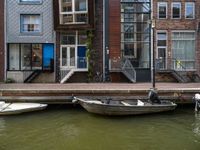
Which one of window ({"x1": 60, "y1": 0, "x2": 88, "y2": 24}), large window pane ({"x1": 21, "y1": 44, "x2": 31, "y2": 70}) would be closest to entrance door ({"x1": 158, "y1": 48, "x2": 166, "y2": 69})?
window ({"x1": 60, "y1": 0, "x2": 88, "y2": 24})

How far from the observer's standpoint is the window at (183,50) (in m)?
29.3

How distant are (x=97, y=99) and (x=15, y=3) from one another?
14.0 m

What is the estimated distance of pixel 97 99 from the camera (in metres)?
18.4

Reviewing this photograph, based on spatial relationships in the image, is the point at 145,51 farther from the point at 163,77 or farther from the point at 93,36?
the point at 93,36

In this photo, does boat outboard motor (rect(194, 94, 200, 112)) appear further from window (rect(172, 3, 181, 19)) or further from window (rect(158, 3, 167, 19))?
window (rect(172, 3, 181, 19))

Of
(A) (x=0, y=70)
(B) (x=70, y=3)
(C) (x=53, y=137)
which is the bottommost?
(C) (x=53, y=137)

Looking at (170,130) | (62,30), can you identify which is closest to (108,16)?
(62,30)

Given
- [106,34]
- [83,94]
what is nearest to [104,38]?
[106,34]

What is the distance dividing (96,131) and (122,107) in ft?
9.34

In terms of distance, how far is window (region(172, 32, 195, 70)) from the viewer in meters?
Result: 29.3

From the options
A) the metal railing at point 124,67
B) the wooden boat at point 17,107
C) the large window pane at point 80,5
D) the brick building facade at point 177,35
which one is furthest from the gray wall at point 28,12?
the wooden boat at point 17,107

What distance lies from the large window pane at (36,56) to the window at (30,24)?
1268mm

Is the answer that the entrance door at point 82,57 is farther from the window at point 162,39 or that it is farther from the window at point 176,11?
the window at point 176,11

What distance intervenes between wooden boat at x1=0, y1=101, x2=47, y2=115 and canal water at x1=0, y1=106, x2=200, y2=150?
28 centimetres
